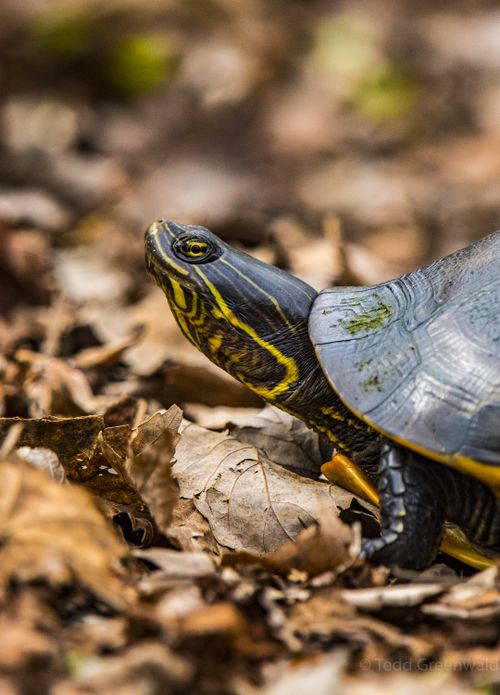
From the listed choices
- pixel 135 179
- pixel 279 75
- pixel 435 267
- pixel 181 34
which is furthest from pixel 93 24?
pixel 435 267

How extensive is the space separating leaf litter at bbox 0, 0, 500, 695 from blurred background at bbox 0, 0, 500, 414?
0.04m

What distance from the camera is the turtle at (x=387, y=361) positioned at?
3293 millimetres

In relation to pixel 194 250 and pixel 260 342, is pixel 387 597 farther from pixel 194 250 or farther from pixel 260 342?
pixel 194 250

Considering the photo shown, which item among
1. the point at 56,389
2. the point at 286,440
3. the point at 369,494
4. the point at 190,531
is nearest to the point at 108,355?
the point at 56,389

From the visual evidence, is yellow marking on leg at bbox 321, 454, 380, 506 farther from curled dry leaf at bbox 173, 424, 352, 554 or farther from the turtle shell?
the turtle shell

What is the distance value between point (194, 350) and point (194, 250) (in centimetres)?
218

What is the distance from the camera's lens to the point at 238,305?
3.90 metres

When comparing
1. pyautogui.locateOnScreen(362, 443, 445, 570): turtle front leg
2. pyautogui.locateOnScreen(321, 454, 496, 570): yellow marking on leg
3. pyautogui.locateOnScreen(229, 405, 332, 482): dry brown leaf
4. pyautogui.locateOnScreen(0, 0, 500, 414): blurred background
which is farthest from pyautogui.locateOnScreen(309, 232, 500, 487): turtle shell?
pyautogui.locateOnScreen(0, 0, 500, 414): blurred background

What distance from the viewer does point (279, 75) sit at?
43.9ft

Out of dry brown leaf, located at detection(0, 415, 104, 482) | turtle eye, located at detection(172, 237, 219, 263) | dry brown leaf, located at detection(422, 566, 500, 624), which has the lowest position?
dry brown leaf, located at detection(0, 415, 104, 482)

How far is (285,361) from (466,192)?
668cm

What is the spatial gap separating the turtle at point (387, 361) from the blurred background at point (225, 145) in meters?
1.33

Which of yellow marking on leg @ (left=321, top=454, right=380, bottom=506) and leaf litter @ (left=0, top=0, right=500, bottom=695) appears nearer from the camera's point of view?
leaf litter @ (left=0, top=0, right=500, bottom=695)

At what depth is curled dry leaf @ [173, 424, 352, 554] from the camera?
11.8ft
